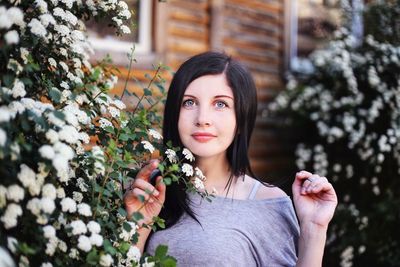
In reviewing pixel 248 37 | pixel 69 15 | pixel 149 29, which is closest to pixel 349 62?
pixel 248 37

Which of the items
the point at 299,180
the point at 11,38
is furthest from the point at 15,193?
the point at 299,180

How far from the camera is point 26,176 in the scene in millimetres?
1298

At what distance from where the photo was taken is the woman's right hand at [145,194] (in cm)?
173

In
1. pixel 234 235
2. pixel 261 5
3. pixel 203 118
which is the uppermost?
pixel 261 5

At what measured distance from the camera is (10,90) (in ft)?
4.63

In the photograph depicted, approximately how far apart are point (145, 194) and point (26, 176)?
0.58 m

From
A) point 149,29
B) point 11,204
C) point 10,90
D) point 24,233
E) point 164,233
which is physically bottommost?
point 164,233

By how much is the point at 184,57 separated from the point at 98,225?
11.9 ft

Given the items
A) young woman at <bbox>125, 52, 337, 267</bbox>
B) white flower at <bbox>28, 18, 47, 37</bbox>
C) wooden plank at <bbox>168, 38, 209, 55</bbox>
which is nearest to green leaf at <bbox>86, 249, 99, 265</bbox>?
young woman at <bbox>125, 52, 337, 267</bbox>

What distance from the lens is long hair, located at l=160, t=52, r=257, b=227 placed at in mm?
2008

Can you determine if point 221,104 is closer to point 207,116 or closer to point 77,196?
point 207,116

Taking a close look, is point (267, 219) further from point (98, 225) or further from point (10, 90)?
point (10, 90)

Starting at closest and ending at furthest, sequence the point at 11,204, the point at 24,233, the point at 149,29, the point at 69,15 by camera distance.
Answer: the point at 11,204 < the point at 24,233 < the point at 69,15 < the point at 149,29

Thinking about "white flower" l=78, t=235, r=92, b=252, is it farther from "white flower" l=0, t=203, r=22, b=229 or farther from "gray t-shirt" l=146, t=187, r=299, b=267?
"gray t-shirt" l=146, t=187, r=299, b=267
